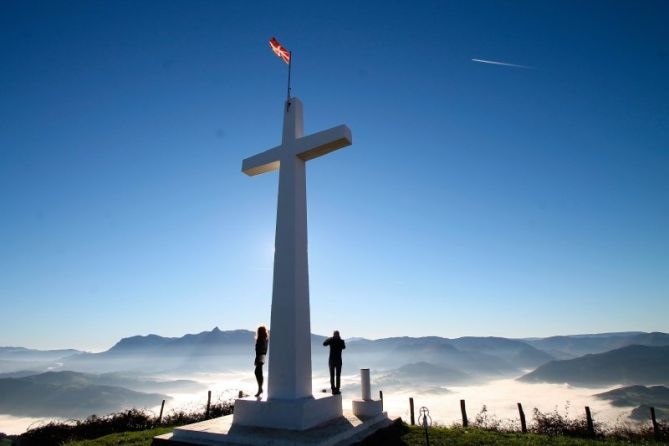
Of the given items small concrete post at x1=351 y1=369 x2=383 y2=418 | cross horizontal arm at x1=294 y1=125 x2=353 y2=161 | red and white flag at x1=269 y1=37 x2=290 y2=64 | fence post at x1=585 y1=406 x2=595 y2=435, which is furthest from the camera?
fence post at x1=585 y1=406 x2=595 y2=435

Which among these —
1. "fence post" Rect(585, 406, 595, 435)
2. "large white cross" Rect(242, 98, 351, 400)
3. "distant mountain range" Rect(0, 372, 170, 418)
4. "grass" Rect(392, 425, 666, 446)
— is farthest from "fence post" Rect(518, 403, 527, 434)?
"distant mountain range" Rect(0, 372, 170, 418)

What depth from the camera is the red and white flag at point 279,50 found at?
10508mm

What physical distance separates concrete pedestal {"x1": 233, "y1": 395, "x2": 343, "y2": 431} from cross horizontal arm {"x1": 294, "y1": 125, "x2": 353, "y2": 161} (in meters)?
5.50

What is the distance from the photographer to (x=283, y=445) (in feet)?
19.3

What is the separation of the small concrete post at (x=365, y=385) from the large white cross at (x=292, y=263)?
2.53 metres

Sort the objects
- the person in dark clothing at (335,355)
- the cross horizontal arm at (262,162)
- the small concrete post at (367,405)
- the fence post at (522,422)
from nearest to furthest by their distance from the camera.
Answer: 1. the small concrete post at (367,405)
2. the person in dark clothing at (335,355)
3. the cross horizontal arm at (262,162)
4. the fence post at (522,422)

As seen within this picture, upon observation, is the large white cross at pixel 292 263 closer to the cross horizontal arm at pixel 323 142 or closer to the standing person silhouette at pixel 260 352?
the cross horizontal arm at pixel 323 142

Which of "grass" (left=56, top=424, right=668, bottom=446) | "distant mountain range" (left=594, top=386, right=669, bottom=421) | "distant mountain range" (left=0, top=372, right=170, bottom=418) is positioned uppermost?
"grass" (left=56, top=424, right=668, bottom=446)

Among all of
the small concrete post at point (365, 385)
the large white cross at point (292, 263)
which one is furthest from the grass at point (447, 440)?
the large white cross at point (292, 263)

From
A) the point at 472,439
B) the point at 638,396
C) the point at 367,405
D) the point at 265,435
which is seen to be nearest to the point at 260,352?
the point at 265,435

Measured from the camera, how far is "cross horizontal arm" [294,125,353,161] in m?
8.50

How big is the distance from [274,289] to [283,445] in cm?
309

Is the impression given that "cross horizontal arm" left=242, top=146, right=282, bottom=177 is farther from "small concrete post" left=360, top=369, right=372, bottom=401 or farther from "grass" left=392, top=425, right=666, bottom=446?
"grass" left=392, top=425, right=666, bottom=446

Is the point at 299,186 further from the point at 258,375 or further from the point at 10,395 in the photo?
the point at 10,395
